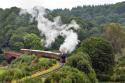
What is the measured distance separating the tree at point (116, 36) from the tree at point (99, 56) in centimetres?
3039

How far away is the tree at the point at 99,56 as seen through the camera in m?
49.0

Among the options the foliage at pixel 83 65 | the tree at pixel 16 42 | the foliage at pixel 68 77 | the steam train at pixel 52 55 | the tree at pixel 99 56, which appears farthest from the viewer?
the tree at pixel 16 42

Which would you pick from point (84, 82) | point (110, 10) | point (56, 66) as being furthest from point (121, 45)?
point (110, 10)

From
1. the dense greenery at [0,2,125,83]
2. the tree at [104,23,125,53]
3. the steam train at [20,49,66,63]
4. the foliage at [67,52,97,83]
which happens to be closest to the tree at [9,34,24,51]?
the dense greenery at [0,2,125,83]

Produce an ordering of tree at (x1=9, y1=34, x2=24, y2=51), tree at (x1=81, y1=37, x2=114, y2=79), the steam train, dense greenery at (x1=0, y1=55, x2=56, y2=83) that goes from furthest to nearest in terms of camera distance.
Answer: tree at (x1=9, y1=34, x2=24, y2=51)
the steam train
tree at (x1=81, y1=37, x2=114, y2=79)
dense greenery at (x1=0, y1=55, x2=56, y2=83)

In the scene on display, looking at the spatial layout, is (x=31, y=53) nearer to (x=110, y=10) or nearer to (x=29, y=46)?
(x=29, y=46)

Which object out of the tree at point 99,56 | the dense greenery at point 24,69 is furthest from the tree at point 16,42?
the tree at point 99,56

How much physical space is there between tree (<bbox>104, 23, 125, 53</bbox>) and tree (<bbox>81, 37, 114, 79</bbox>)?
30389mm

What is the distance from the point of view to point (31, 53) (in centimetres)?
5584

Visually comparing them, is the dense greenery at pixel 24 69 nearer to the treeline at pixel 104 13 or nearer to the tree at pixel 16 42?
the tree at pixel 16 42

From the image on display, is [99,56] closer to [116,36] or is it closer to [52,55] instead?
[52,55]

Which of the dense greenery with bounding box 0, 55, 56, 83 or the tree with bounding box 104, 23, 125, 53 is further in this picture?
the tree with bounding box 104, 23, 125, 53

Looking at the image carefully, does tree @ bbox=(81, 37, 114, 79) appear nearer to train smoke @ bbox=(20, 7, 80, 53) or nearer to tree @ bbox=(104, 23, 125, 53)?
train smoke @ bbox=(20, 7, 80, 53)

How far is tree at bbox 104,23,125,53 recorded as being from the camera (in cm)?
8019
